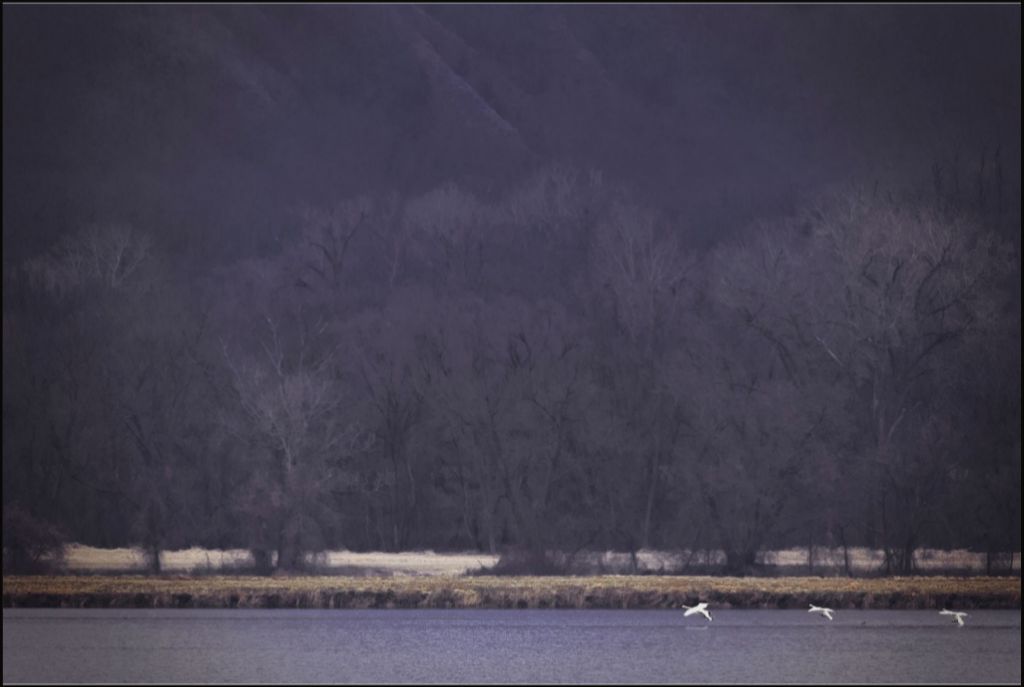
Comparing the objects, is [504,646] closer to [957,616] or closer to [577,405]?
[957,616]

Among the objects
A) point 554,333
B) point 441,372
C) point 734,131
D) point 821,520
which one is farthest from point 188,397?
point 734,131

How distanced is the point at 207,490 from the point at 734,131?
105 metres

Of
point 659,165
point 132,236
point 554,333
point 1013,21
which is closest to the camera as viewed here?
A: point 554,333

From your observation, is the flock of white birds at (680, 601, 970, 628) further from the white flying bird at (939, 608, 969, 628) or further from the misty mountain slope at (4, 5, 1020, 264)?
the misty mountain slope at (4, 5, 1020, 264)

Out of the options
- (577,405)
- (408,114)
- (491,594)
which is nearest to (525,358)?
(577,405)

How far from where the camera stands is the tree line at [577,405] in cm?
6681

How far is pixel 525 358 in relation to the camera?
81312mm

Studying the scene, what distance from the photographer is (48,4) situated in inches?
6206

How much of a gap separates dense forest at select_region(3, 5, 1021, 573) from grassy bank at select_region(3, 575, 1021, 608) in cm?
716

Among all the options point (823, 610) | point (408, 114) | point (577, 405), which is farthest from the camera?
point (408, 114)

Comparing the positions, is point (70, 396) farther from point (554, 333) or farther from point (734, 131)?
point (734, 131)

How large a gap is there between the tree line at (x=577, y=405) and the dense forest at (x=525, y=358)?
6.4 inches

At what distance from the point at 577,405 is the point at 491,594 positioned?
63.2 feet

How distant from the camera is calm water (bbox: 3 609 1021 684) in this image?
41938 millimetres
